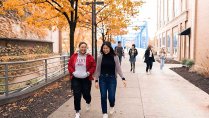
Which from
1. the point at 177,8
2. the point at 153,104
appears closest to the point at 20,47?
the point at 177,8

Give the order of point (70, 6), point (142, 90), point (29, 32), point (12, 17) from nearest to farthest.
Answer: point (142, 90) < point (70, 6) < point (12, 17) < point (29, 32)

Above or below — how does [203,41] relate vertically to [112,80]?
above

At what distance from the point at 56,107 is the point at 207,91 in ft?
18.8

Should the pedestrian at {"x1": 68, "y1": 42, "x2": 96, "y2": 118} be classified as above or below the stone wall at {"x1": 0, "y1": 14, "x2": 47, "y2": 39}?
below

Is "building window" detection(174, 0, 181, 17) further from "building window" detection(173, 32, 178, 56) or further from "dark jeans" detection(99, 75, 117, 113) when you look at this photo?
"dark jeans" detection(99, 75, 117, 113)

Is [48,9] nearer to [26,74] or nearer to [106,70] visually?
[26,74]

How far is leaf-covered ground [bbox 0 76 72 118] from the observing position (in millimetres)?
7199

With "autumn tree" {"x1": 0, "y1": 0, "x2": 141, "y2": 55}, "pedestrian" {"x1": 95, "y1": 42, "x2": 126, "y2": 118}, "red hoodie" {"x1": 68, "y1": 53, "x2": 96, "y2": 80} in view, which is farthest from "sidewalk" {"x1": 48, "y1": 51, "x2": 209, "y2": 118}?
"autumn tree" {"x1": 0, "y1": 0, "x2": 141, "y2": 55}

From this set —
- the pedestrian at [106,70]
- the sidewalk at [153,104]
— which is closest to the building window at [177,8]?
the sidewalk at [153,104]

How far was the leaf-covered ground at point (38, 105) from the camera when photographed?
23.6 feet

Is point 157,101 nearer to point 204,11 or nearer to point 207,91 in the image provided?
point 207,91

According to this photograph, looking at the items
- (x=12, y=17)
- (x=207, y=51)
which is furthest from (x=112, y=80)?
(x=12, y=17)

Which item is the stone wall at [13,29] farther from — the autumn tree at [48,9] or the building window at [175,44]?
the building window at [175,44]

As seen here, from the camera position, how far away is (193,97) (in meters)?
9.23
